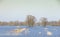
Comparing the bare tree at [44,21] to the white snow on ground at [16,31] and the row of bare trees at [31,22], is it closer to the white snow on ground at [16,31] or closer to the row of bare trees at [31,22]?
the row of bare trees at [31,22]

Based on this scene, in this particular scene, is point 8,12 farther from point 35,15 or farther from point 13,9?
point 35,15

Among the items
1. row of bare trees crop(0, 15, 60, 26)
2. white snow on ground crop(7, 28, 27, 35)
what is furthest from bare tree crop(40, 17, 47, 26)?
white snow on ground crop(7, 28, 27, 35)

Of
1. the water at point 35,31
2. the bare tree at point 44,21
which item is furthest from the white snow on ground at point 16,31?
the bare tree at point 44,21

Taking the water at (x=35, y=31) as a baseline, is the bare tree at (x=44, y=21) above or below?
above

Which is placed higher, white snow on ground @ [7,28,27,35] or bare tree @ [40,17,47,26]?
bare tree @ [40,17,47,26]

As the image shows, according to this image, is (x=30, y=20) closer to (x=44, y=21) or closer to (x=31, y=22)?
(x=31, y=22)

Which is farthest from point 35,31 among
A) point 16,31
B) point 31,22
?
point 16,31

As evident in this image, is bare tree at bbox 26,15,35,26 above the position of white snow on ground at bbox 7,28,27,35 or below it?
above

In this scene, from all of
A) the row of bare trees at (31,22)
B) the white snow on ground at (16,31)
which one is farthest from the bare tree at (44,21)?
the white snow on ground at (16,31)

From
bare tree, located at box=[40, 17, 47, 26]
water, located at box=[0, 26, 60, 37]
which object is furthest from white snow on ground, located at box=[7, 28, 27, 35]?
bare tree, located at box=[40, 17, 47, 26]

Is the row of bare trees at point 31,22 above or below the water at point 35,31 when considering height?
above

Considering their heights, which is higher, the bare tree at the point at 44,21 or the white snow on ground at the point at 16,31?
the bare tree at the point at 44,21

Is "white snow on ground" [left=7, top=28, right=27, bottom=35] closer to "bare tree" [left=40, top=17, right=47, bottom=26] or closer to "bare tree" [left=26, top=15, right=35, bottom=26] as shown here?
"bare tree" [left=26, top=15, right=35, bottom=26]

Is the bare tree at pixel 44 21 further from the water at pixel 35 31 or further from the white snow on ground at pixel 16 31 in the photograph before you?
the white snow on ground at pixel 16 31
